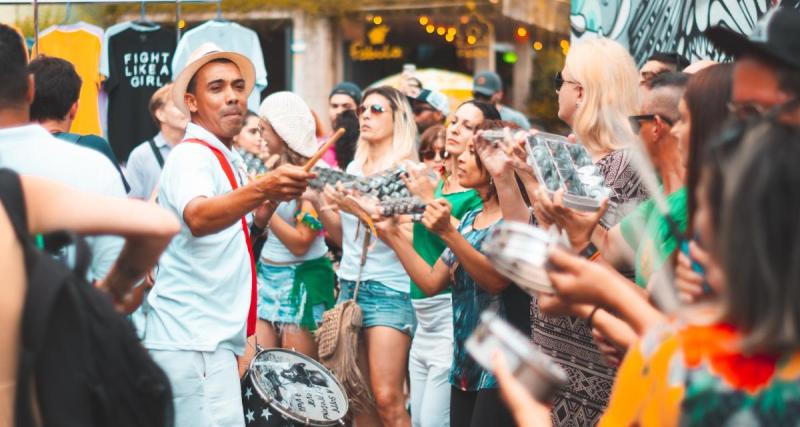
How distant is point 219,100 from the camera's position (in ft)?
17.4

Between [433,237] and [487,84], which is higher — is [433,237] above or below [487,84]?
below

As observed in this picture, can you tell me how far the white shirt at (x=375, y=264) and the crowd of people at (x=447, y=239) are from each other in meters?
0.01

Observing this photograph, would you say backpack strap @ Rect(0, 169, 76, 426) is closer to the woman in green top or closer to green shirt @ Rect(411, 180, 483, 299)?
green shirt @ Rect(411, 180, 483, 299)

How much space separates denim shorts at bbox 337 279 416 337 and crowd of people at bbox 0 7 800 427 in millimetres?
13

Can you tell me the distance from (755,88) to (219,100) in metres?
3.41

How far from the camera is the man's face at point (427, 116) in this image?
9328 mm

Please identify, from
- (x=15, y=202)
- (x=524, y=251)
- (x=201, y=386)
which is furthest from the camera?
(x=201, y=386)

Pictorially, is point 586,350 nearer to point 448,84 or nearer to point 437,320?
point 437,320

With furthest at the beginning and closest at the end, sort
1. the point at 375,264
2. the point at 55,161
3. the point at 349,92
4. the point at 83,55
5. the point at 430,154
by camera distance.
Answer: the point at 349,92 → the point at 83,55 → the point at 430,154 → the point at 375,264 → the point at 55,161

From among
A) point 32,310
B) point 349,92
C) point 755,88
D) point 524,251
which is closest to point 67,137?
point 32,310

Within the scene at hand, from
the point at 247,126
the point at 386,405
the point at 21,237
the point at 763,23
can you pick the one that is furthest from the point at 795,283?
the point at 247,126

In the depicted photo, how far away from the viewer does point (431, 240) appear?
20.3ft

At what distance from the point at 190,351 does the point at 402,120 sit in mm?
3108

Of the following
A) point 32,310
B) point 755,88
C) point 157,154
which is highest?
point 755,88
